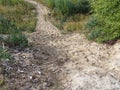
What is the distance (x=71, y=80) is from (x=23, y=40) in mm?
2596

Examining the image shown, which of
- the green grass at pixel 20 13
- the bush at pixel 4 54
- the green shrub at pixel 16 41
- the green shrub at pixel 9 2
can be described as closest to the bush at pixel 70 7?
the green grass at pixel 20 13

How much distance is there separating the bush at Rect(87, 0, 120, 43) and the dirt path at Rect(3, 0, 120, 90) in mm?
319

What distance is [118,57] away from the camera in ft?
32.3

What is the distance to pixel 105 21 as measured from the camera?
11062mm

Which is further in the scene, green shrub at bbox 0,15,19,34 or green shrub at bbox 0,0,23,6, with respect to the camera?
green shrub at bbox 0,0,23,6

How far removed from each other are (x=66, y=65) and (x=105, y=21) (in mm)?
2354

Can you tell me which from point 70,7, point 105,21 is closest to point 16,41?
point 105,21

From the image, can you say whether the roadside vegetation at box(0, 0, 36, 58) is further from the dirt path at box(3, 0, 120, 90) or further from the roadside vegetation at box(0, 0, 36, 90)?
the dirt path at box(3, 0, 120, 90)

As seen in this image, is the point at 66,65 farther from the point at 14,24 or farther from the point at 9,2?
the point at 9,2

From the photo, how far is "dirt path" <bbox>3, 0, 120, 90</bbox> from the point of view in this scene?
A: 8.26 meters

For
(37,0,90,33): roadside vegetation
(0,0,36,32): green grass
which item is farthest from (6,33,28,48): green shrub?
(37,0,90,33): roadside vegetation

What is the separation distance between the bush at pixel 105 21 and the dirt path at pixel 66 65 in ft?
1.04

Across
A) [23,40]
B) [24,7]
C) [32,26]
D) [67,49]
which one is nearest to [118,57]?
[67,49]

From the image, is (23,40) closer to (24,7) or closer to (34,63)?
(34,63)
